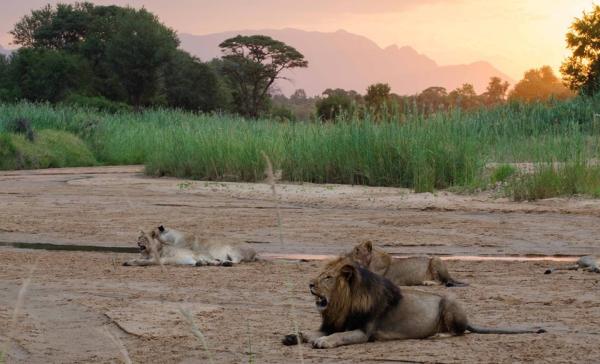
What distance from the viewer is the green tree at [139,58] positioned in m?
61.9

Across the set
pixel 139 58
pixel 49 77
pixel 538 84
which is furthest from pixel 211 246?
pixel 538 84

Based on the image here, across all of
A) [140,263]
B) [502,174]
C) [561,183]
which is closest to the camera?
[140,263]

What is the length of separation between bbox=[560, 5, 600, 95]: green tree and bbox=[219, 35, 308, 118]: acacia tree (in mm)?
25160

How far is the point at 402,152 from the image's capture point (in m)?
19.5

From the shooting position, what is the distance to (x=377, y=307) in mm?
6266

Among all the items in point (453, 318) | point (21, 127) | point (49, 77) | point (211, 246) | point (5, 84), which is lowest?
point (211, 246)

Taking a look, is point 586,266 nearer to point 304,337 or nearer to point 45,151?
point 304,337

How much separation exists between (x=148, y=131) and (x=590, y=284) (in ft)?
86.5

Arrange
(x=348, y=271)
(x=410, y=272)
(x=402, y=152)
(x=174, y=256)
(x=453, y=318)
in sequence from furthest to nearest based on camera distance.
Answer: (x=402, y=152), (x=174, y=256), (x=410, y=272), (x=453, y=318), (x=348, y=271)

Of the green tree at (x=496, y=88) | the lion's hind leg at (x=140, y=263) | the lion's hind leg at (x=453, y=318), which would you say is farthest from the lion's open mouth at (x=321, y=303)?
the green tree at (x=496, y=88)

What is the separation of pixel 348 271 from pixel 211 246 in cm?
502

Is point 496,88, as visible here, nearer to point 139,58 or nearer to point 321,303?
point 139,58

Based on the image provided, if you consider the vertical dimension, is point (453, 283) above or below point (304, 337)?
below

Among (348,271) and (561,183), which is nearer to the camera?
(348,271)
